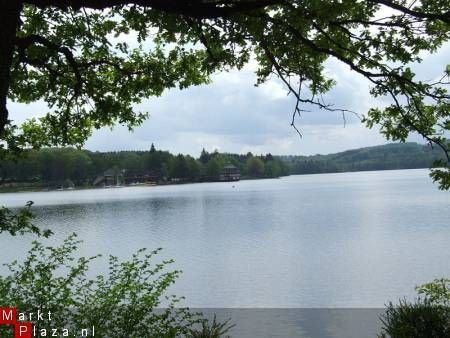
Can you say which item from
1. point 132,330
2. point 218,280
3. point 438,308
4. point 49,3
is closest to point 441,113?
point 438,308

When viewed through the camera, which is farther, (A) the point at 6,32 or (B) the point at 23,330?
(B) the point at 23,330

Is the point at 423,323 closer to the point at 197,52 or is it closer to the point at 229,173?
the point at 197,52

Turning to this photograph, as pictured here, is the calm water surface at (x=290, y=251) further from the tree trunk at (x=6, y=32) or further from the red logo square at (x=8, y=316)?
the tree trunk at (x=6, y=32)

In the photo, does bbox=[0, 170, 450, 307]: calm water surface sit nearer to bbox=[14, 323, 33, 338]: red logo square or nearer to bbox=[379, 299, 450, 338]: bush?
bbox=[379, 299, 450, 338]: bush

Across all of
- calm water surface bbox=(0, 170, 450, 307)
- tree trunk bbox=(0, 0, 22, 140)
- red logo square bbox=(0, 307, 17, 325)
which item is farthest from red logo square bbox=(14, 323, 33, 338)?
calm water surface bbox=(0, 170, 450, 307)

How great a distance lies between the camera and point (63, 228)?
43375mm

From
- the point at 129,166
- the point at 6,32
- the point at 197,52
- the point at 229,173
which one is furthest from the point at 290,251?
the point at 229,173

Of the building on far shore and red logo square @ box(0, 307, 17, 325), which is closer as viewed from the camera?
red logo square @ box(0, 307, 17, 325)

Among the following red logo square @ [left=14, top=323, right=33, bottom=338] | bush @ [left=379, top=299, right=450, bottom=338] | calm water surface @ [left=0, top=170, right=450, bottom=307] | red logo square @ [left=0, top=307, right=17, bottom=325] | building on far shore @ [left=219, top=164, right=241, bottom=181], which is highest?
building on far shore @ [left=219, top=164, right=241, bottom=181]

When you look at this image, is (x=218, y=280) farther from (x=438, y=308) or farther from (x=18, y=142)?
(x=18, y=142)

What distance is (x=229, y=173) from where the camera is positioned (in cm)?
19350

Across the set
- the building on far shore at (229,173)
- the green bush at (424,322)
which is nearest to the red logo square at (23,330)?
the green bush at (424,322)

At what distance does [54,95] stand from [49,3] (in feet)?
11.0

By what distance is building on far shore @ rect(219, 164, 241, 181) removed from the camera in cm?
18988
